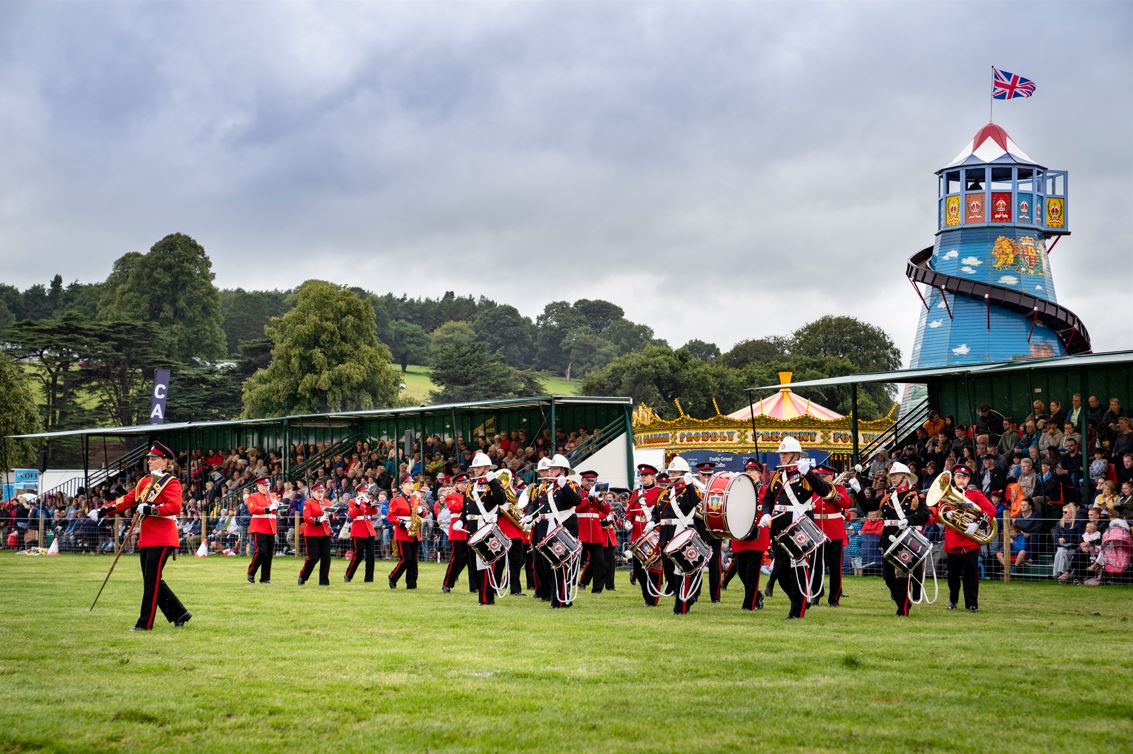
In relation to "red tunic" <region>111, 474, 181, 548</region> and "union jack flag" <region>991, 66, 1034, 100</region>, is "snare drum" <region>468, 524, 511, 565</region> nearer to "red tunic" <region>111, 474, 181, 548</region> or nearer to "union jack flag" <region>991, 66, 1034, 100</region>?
"red tunic" <region>111, 474, 181, 548</region>

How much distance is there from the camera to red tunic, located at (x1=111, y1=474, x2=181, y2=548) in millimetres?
14062

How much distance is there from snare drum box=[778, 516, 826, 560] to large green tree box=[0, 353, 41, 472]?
4776 centimetres

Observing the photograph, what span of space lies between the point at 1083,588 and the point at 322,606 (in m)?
A: 12.8

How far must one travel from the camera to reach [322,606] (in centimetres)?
1766

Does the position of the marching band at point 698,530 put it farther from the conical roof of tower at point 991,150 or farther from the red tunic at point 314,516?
the conical roof of tower at point 991,150

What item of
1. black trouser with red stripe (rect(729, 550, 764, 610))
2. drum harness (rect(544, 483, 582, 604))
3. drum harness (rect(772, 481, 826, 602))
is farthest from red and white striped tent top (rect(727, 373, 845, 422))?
drum harness (rect(772, 481, 826, 602))

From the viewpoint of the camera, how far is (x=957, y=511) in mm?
16828

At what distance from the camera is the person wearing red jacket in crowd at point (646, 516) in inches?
708

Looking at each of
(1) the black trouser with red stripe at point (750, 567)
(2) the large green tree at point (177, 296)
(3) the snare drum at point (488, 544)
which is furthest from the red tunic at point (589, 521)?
(2) the large green tree at point (177, 296)

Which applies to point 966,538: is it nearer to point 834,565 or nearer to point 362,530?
point 834,565

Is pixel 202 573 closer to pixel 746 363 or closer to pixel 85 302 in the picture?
pixel 746 363

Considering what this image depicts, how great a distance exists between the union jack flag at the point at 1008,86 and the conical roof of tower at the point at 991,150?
2.26m

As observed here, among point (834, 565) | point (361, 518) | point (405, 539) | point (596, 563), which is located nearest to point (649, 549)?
point (834, 565)

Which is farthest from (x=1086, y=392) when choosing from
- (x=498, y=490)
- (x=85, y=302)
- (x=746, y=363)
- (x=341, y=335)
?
(x=85, y=302)
